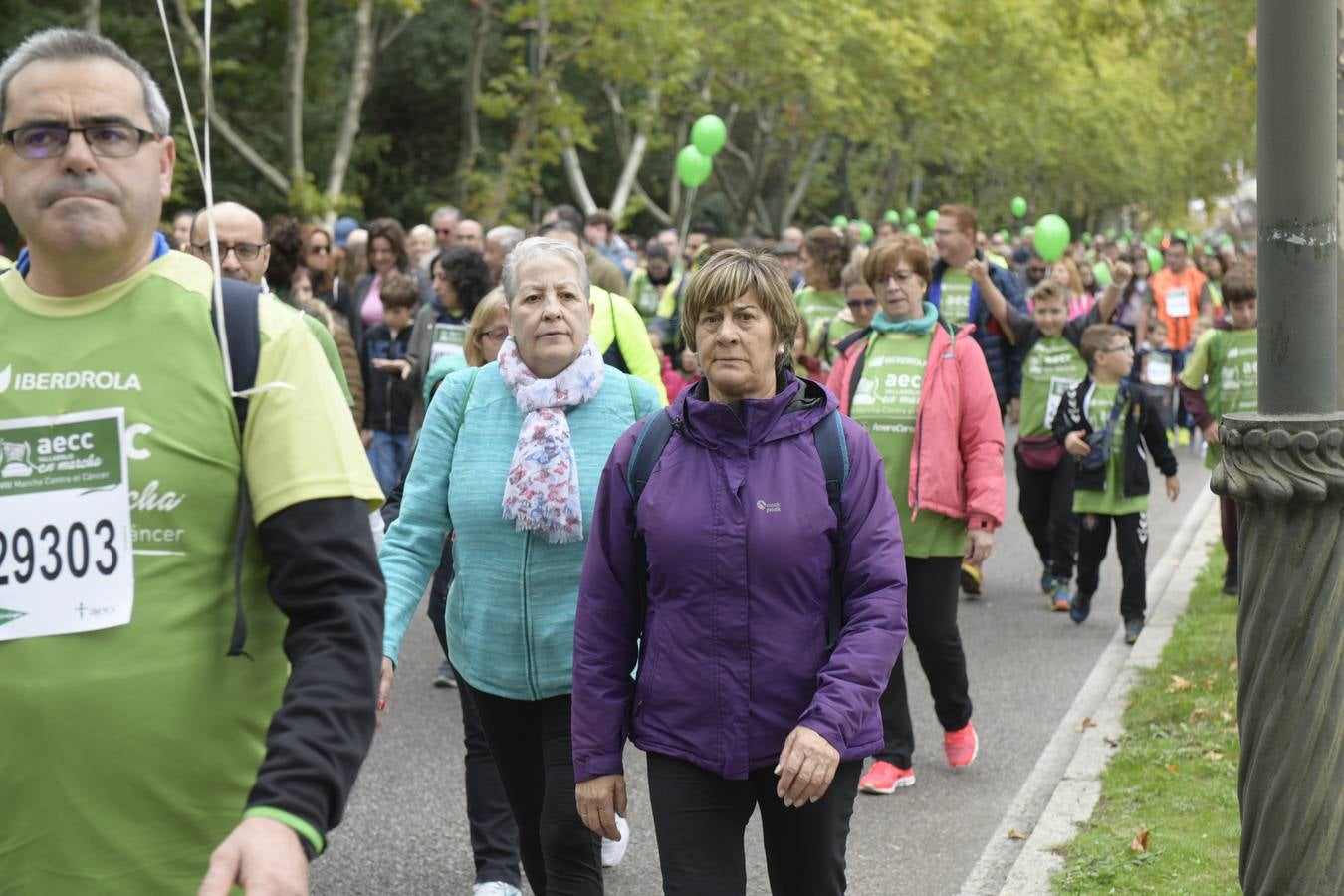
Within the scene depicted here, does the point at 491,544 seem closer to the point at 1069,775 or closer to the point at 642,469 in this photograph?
the point at 642,469

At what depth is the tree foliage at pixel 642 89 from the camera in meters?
24.7

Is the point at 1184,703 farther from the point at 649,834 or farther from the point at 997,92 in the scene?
the point at 997,92

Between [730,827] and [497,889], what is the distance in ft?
6.21

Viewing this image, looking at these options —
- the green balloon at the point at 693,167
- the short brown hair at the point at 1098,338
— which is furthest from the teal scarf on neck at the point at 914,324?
the green balloon at the point at 693,167

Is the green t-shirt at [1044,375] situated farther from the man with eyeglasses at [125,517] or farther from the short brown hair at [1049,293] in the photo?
the man with eyeglasses at [125,517]

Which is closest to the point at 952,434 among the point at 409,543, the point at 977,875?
the point at 977,875

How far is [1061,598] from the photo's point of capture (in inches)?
420

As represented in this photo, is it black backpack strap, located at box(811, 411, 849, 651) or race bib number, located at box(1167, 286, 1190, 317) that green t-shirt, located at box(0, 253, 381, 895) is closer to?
black backpack strap, located at box(811, 411, 849, 651)

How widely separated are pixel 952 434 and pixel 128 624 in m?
4.64

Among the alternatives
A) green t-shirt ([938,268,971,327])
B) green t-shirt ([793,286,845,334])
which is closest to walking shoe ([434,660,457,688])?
green t-shirt ([793,286,845,334])

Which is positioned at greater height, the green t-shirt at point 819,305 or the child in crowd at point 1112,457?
the green t-shirt at point 819,305

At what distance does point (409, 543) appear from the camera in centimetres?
468

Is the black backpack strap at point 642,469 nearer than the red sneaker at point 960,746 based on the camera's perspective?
Yes

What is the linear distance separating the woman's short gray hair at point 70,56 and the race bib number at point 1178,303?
1834 cm
